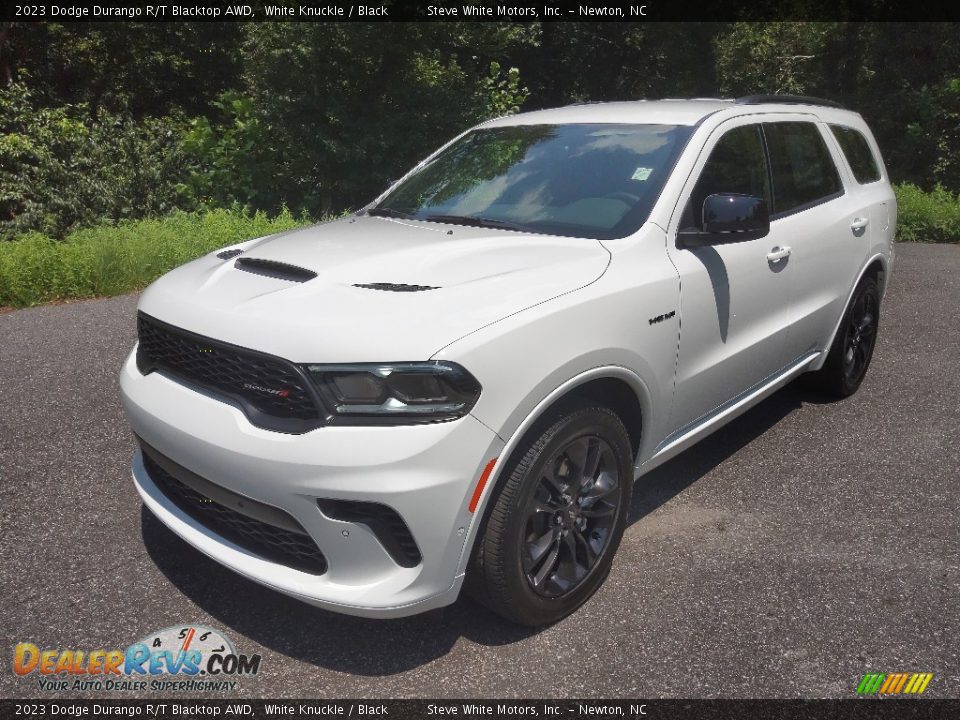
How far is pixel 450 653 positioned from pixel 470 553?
48cm

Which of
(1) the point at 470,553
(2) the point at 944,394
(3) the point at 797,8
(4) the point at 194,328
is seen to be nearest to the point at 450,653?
(1) the point at 470,553

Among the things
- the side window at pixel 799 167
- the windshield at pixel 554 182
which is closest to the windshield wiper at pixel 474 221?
the windshield at pixel 554 182

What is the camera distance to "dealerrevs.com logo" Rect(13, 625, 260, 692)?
263 cm

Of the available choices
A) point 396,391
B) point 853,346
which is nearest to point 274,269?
point 396,391

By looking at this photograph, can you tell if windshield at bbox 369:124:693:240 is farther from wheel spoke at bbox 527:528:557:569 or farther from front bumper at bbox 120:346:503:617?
front bumper at bbox 120:346:503:617

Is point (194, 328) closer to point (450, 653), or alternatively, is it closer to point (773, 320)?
point (450, 653)

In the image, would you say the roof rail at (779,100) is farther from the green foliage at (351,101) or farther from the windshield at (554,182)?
the green foliage at (351,101)

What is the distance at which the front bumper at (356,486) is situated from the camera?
2.30 meters

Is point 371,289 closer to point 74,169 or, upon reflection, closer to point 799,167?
point 799,167

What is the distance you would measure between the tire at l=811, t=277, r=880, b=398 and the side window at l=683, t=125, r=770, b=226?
1435 mm

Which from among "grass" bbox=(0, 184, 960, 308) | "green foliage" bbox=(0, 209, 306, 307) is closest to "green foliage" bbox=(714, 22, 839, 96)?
"grass" bbox=(0, 184, 960, 308)

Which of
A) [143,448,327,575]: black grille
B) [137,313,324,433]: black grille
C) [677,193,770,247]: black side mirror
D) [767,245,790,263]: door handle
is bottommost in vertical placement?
[143,448,327,575]: black grille

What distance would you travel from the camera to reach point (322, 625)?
2891mm

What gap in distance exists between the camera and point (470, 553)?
253 cm
